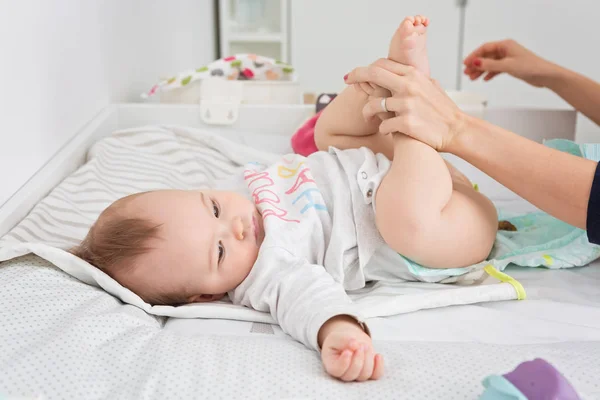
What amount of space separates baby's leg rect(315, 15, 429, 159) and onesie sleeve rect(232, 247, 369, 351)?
0.90 feet

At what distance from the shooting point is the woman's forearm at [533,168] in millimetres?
779

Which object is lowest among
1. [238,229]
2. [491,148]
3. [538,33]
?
[238,229]

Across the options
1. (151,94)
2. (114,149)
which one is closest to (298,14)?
(151,94)

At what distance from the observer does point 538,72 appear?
132cm

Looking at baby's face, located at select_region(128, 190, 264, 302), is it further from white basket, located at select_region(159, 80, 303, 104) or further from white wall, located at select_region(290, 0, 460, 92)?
white wall, located at select_region(290, 0, 460, 92)

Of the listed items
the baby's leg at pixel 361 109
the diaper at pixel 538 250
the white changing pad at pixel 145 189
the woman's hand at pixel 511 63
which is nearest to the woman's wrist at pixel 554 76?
the woman's hand at pixel 511 63

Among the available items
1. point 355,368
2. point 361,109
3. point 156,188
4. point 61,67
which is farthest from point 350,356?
point 61,67

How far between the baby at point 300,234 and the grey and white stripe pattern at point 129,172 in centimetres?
14

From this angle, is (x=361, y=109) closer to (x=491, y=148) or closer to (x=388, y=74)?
(x=388, y=74)

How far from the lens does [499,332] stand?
733 mm

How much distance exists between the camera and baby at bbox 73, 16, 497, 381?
2.68 feet

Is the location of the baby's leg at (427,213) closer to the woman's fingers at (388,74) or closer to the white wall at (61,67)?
the woman's fingers at (388,74)

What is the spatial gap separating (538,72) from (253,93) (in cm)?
70

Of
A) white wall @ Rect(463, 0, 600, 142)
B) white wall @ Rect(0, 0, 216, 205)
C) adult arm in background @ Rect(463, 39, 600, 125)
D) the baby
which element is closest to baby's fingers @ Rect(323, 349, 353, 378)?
the baby
